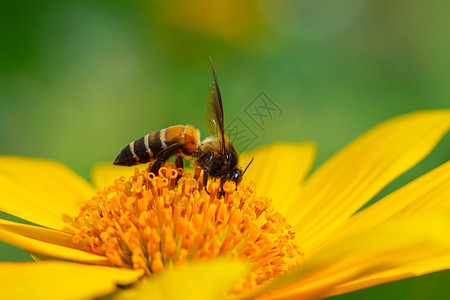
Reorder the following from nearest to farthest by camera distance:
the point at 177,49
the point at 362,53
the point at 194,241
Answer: the point at 194,241 < the point at 177,49 < the point at 362,53

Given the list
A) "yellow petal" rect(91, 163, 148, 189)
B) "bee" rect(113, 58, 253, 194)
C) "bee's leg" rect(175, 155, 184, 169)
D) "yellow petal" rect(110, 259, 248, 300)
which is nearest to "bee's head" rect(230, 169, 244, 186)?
"bee" rect(113, 58, 253, 194)

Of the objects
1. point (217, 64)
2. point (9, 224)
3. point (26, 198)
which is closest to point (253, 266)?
point (9, 224)

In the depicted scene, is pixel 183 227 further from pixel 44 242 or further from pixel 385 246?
pixel 385 246

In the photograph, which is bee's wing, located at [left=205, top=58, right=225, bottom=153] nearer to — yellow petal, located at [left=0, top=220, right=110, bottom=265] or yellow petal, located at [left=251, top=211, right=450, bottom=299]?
yellow petal, located at [left=0, top=220, right=110, bottom=265]

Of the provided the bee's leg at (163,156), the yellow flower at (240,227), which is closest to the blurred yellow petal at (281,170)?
the yellow flower at (240,227)

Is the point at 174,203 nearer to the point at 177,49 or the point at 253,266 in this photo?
the point at 253,266

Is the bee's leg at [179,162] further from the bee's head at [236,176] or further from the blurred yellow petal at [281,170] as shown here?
the blurred yellow petal at [281,170]
